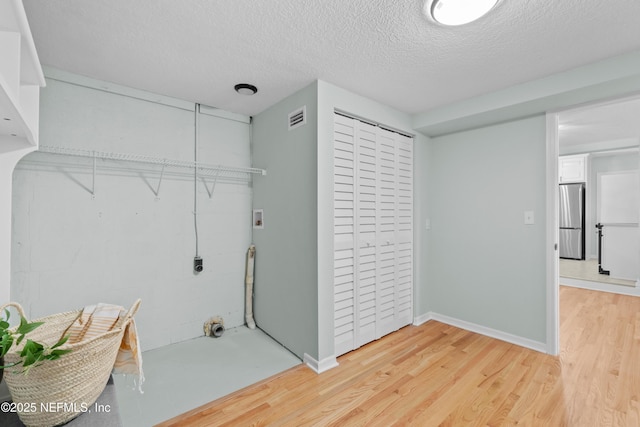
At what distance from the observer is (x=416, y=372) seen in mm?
2217

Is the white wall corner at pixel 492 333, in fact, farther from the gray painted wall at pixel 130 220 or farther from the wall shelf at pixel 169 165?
the wall shelf at pixel 169 165

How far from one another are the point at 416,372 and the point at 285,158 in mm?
Result: 2033

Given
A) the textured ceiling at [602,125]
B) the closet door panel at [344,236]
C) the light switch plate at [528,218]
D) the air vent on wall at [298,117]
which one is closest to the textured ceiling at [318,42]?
the air vent on wall at [298,117]

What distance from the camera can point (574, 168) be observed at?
5523 millimetres

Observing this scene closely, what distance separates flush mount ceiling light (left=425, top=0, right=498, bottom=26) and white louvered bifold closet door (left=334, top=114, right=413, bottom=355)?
3.50 ft

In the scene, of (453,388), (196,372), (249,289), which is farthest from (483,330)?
(196,372)

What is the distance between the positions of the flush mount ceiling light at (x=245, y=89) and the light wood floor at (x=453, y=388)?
89.1 inches

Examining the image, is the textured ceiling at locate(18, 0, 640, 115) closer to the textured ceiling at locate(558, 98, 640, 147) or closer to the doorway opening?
the textured ceiling at locate(558, 98, 640, 147)

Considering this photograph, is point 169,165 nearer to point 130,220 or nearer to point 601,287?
point 130,220

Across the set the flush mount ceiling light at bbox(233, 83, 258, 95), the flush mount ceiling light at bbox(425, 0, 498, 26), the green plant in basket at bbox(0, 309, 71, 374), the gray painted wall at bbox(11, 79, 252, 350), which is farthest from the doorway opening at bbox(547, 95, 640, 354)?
the green plant in basket at bbox(0, 309, 71, 374)

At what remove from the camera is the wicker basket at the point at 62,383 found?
30.8 inches

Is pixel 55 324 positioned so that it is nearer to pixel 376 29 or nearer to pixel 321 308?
pixel 321 308

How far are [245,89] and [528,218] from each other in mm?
2743

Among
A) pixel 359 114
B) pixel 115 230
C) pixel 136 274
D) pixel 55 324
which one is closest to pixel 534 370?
pixel 359 114
